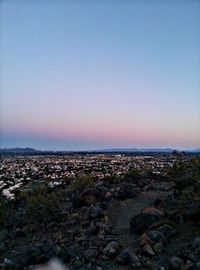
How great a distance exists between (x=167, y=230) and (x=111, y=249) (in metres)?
2.01

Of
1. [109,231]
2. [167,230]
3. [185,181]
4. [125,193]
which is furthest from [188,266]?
[125,193]

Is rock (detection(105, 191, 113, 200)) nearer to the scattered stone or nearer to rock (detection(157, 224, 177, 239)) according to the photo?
rock (detection(157, 224, 177, 239))

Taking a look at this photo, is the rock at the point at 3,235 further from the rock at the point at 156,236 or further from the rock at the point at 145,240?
the rock at the point at 156,236

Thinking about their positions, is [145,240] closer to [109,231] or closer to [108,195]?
[109,231]

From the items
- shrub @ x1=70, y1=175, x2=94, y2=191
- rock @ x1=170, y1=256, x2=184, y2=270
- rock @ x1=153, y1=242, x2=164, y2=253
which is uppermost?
shrub @ x1=70, y1=175, x2=94, y2=191

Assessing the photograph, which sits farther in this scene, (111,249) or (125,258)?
(111,249)

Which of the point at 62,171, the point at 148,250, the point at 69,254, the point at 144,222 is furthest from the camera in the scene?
the point at 62,171

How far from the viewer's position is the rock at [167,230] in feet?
47.8

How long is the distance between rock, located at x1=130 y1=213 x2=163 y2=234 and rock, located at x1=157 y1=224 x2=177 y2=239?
0.65 m

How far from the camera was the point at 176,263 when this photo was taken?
12406 millimetres

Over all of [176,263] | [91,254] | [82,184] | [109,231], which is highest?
[82,184]

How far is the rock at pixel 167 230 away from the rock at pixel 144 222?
25.5 inches

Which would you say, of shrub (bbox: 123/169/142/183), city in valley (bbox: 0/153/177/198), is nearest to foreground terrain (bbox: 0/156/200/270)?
shrub (bbox: 123/169/142/183)

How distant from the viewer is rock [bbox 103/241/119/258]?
13977 millimetres
